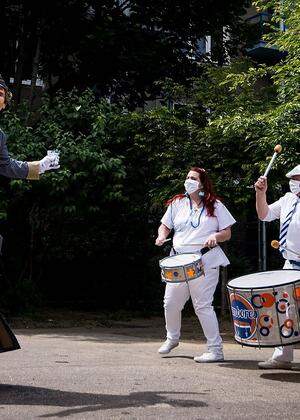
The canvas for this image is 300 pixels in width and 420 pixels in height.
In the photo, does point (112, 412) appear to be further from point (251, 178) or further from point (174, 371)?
point (251, 178)

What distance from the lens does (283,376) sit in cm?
645

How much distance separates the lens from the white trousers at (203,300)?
24.5 feet

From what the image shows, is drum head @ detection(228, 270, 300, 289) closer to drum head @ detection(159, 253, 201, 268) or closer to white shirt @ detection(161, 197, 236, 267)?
drum head @ detection(159, 253, 201, 268)

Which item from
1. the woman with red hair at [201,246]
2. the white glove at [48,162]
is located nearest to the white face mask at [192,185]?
the woman with red hair at [201,246]

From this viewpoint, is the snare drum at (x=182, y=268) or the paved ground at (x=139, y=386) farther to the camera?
the snare drum at (x=182, y=268)

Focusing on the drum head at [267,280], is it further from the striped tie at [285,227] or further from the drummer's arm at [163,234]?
the drummer's arm at [163,234]

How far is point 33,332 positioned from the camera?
1104 cm

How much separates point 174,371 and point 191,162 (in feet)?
23.6

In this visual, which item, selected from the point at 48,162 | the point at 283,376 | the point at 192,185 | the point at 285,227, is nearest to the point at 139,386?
the point at 283,376

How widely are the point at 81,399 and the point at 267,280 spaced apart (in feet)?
6.61

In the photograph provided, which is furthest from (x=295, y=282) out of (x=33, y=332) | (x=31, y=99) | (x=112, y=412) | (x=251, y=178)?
(x=31, y=99)

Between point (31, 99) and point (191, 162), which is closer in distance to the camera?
point (191, 162)

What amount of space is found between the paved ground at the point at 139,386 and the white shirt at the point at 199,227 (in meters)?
1.11

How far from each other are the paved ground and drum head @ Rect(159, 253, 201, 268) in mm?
955
